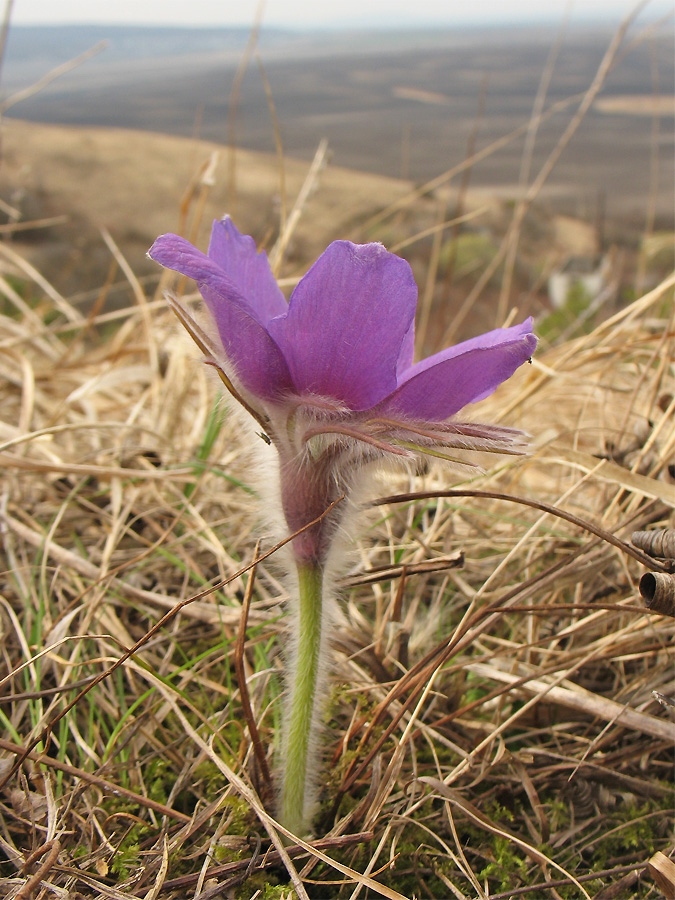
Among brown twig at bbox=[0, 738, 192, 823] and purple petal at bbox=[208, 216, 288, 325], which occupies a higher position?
purple petal at bbox=[208, 216, 288, 325]

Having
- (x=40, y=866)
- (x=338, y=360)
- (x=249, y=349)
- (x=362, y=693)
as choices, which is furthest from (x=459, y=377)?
(x=40, y=866)

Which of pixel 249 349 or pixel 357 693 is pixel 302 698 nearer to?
pixel 357 693

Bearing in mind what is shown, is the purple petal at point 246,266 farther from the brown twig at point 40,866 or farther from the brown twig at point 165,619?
the brown twig at point 40,866

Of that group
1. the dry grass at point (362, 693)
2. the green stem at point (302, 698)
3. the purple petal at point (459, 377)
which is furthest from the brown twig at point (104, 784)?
the purple petal at point (459, 377)

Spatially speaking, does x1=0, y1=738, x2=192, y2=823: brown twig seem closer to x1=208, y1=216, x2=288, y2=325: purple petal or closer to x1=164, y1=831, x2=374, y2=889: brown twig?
x1=164, y1=831, x2=374, y2=889: brown twig

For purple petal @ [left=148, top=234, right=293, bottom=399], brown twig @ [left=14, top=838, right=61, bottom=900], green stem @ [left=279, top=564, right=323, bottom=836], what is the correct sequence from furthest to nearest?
green stem @ [left=279, top=564, right=323, bottom=836], brown twig @ [left=14, top=838, right=61, bottom=900], purple petal @ [left=148, top=234, right=293, bottom=399]

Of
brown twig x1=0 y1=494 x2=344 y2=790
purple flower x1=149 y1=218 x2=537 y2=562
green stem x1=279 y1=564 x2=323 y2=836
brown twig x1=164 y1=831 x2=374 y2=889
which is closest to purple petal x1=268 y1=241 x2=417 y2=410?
purple flower x1=149 y1=218 x2=537 y2=562
